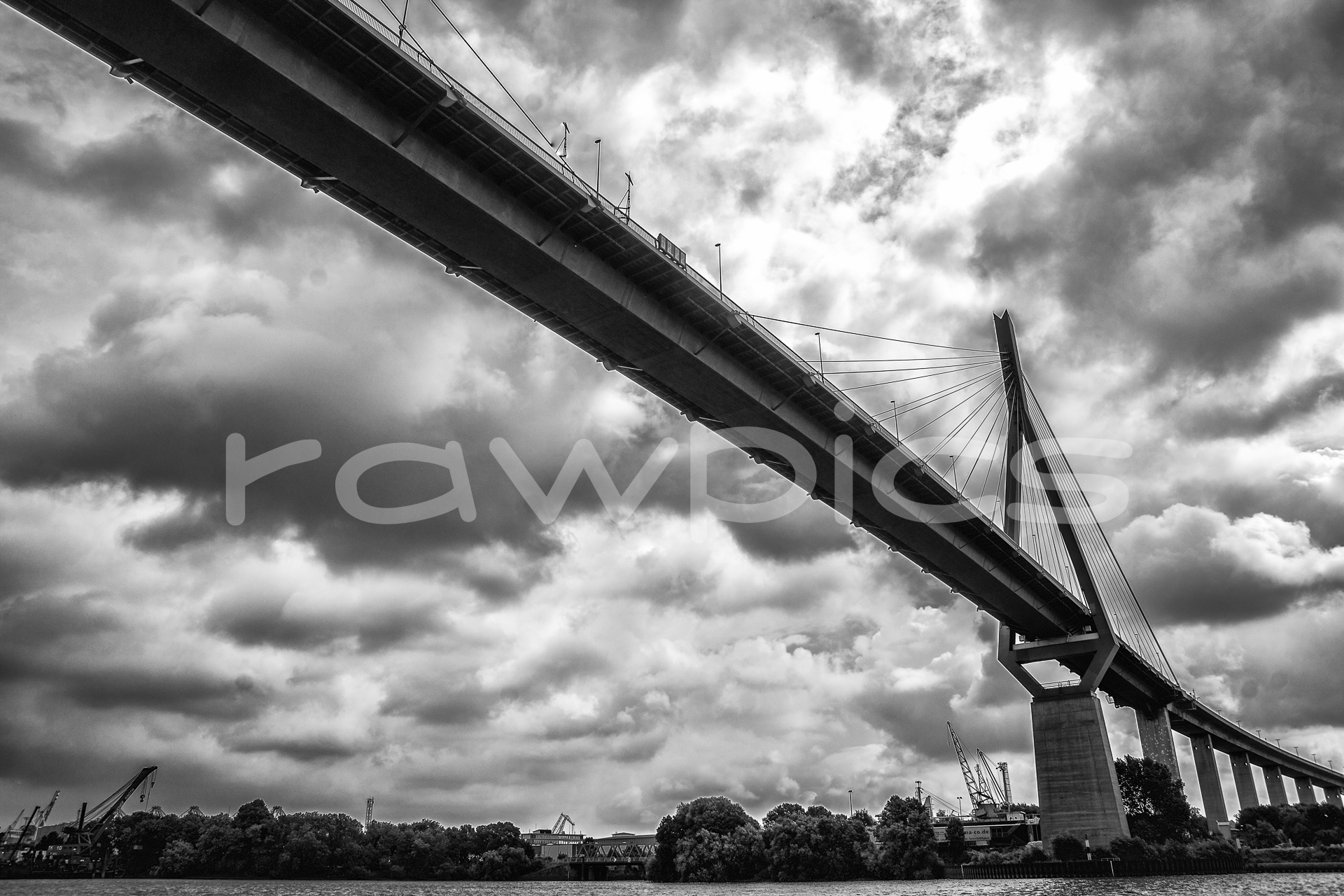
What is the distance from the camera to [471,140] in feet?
94.2

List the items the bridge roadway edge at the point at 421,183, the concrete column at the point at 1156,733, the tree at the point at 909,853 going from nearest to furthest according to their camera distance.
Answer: the bridge roadway edge at the point at 421,183 → the tree at the point at 909,853 → the concrete column at the point at 1156,733

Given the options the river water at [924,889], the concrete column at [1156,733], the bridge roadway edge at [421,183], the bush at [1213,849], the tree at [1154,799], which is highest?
the bridge roadway edge at [421,183]

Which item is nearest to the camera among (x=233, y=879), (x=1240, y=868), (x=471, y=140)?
(x=471, y=140)

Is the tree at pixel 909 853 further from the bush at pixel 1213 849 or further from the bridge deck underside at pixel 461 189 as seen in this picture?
the bridge deck underside at pixel 461 189

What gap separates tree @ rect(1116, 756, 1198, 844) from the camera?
82250 mm

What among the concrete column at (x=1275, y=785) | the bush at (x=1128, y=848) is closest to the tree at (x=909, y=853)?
the bush at (x=1128, y=848)

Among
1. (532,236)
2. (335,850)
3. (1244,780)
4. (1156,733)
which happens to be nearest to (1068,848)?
(1156,733)

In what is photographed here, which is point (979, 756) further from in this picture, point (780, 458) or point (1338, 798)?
point (780, 458)

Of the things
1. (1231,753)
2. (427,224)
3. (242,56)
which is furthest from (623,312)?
(1231,753)

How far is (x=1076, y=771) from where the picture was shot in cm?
7038

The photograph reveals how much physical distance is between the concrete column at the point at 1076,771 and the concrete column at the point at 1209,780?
59829 mm

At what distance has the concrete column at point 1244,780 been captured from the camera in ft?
472

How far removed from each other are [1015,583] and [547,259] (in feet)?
155

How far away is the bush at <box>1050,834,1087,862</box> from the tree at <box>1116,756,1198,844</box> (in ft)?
54.1
